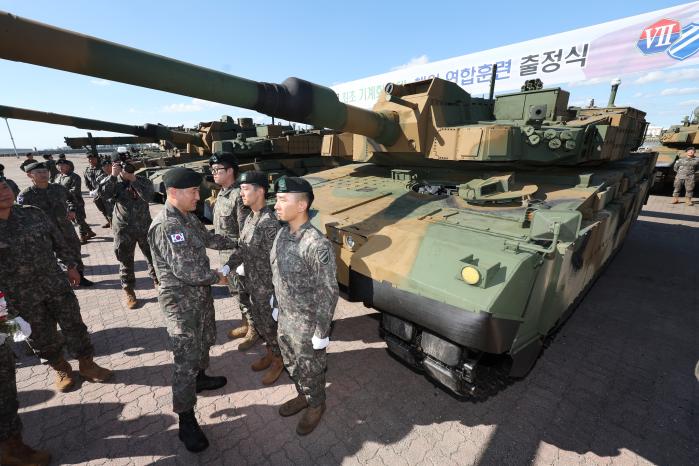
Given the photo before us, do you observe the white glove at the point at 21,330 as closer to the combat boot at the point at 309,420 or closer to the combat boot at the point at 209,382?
the combat boot at the point at 209,382

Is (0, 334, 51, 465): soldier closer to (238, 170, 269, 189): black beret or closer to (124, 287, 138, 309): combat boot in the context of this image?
(238, 170, 269, 189): black beret

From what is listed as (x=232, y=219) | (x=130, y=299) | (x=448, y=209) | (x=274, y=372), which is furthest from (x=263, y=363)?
(x=130, y=299)

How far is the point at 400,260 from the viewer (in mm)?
3148

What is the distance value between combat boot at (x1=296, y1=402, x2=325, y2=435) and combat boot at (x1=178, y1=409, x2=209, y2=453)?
828 mm

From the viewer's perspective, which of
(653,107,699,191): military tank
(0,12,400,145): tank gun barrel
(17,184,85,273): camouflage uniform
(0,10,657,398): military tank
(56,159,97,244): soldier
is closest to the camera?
(0,12,400,145): tank gun barrel

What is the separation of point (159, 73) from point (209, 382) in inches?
124

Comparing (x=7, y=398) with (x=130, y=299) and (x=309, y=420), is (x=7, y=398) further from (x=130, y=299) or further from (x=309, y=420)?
(x=130, y=299)

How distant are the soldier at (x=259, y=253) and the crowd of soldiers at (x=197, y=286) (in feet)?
0.04

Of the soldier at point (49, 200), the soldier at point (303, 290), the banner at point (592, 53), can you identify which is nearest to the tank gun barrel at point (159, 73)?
the soldier at point (303, 290)

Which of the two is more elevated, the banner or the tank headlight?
the banner

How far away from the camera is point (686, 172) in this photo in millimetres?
13844

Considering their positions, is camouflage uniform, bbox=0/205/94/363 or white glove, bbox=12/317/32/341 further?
camouflage uniform, bbox=0/205/94/363

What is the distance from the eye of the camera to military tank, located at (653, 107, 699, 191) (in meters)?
14.8

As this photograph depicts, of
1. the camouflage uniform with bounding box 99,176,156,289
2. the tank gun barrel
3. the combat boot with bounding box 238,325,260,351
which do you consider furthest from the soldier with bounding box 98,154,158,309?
the tank gun barrel
